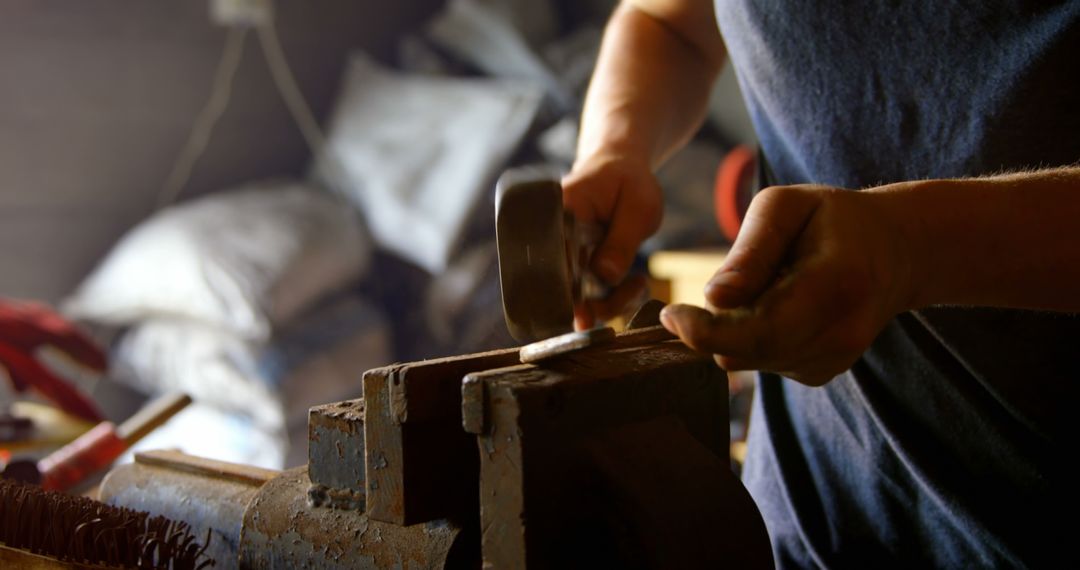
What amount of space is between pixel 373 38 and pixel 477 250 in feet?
3.49

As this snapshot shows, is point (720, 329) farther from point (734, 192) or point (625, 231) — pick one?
point (734, 192)

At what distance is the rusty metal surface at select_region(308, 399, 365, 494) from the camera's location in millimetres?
708

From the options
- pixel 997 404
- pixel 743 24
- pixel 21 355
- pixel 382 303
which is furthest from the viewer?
pixel 382 303

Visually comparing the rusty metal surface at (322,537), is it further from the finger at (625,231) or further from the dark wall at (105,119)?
the dark wall at (105,119)

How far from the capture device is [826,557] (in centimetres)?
97

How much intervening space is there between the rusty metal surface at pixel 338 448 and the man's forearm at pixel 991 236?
0.38 metres

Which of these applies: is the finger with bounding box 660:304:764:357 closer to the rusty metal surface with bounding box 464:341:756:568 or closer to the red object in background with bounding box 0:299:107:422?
the rusty metal surface with bounding box 464:341:756:568

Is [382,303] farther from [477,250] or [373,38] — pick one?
[373,38]

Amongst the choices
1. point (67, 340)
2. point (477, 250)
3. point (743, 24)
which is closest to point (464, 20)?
point (477, 250)

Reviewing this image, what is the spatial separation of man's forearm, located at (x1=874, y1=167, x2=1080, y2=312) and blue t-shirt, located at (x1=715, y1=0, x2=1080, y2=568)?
19cm

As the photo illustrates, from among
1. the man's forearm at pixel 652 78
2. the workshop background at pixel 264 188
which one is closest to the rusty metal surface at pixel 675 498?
the man's forearm at pixel 652 78

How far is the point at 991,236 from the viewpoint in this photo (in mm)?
642

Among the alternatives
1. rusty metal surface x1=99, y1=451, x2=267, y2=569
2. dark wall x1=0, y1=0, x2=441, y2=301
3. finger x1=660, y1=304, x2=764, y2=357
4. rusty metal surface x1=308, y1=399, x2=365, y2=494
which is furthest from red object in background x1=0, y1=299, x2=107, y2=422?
finger x1=660, y1=304, x2=764, y2=357

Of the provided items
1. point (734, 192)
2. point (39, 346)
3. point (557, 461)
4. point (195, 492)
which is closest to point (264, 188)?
point (39, 346)
